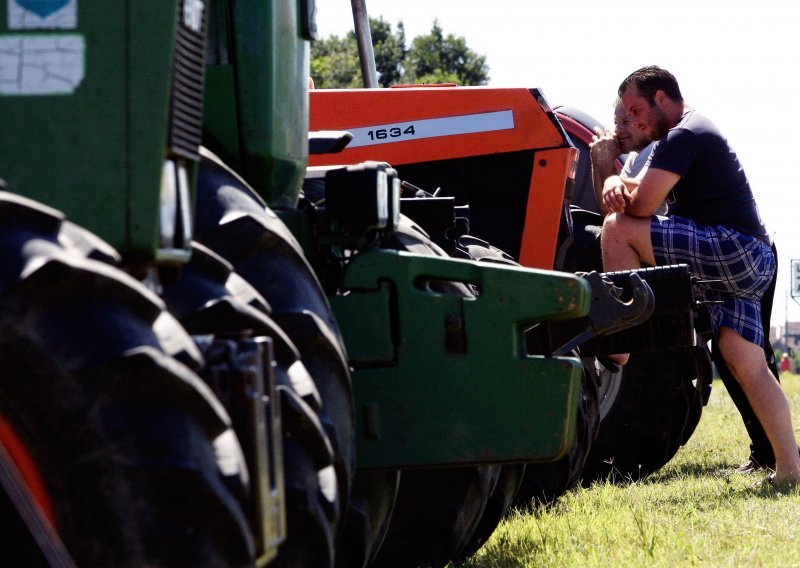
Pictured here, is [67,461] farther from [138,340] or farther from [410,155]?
[410,155]

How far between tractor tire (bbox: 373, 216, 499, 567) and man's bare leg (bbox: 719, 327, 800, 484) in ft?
8.26

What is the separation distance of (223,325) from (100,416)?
1.83 ft

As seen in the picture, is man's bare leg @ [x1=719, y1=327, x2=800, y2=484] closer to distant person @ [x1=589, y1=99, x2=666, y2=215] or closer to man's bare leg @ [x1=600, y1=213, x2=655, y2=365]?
man's bare leg @ [x1=600, y1=213, x2=655, y2=365]

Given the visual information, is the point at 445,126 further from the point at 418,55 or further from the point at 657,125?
the point at 418,55

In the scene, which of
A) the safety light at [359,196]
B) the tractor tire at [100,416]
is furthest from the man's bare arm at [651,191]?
the tractor tire at [100,416]

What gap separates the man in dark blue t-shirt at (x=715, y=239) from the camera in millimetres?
6523

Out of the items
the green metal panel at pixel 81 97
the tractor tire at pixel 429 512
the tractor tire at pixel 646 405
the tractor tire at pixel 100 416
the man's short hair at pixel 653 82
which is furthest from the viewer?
the tractor tire at pixel 646 405

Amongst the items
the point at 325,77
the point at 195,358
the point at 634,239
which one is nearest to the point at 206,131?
the point at 195,358

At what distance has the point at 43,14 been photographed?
272 cm

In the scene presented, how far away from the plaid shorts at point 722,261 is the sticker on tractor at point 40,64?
4138 mm

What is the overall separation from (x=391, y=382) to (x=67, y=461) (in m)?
1.74

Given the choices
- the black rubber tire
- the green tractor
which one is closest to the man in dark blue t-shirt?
the black rubber tire

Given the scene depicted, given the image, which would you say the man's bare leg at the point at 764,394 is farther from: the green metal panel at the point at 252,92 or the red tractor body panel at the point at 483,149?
the green metal panel at the point at 252,92

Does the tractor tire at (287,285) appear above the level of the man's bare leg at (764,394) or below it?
above
